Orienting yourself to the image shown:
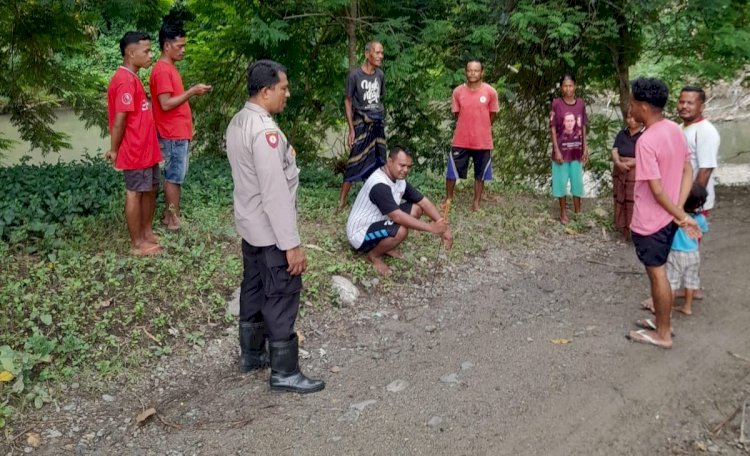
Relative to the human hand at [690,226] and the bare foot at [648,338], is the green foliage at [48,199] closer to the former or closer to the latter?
the bare foot at [648,338]

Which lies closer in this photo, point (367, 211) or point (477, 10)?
point (367, 211)

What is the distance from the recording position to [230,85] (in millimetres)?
9641

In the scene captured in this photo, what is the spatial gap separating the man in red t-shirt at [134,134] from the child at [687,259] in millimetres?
4012

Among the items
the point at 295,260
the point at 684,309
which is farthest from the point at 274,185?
the point at 684,309

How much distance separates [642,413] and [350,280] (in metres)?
2.69

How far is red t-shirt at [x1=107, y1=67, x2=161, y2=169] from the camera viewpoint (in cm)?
524

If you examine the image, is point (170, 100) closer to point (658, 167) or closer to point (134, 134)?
point (134, 134)

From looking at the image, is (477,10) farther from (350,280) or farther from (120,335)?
(120,335)

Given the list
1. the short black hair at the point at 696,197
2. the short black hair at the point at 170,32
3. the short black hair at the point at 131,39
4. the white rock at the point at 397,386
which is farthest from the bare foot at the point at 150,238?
the short black hair at the point at 696,197

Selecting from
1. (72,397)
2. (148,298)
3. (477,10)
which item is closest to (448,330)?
(148,298)

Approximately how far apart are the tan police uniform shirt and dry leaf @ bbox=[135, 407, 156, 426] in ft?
3.77

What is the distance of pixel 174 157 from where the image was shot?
6.01 m

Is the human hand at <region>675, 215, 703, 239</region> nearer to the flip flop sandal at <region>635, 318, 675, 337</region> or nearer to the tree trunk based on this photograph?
the flip flop sandal at <region>635, 318, 675, 337</region>

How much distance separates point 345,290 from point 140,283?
1.61m
